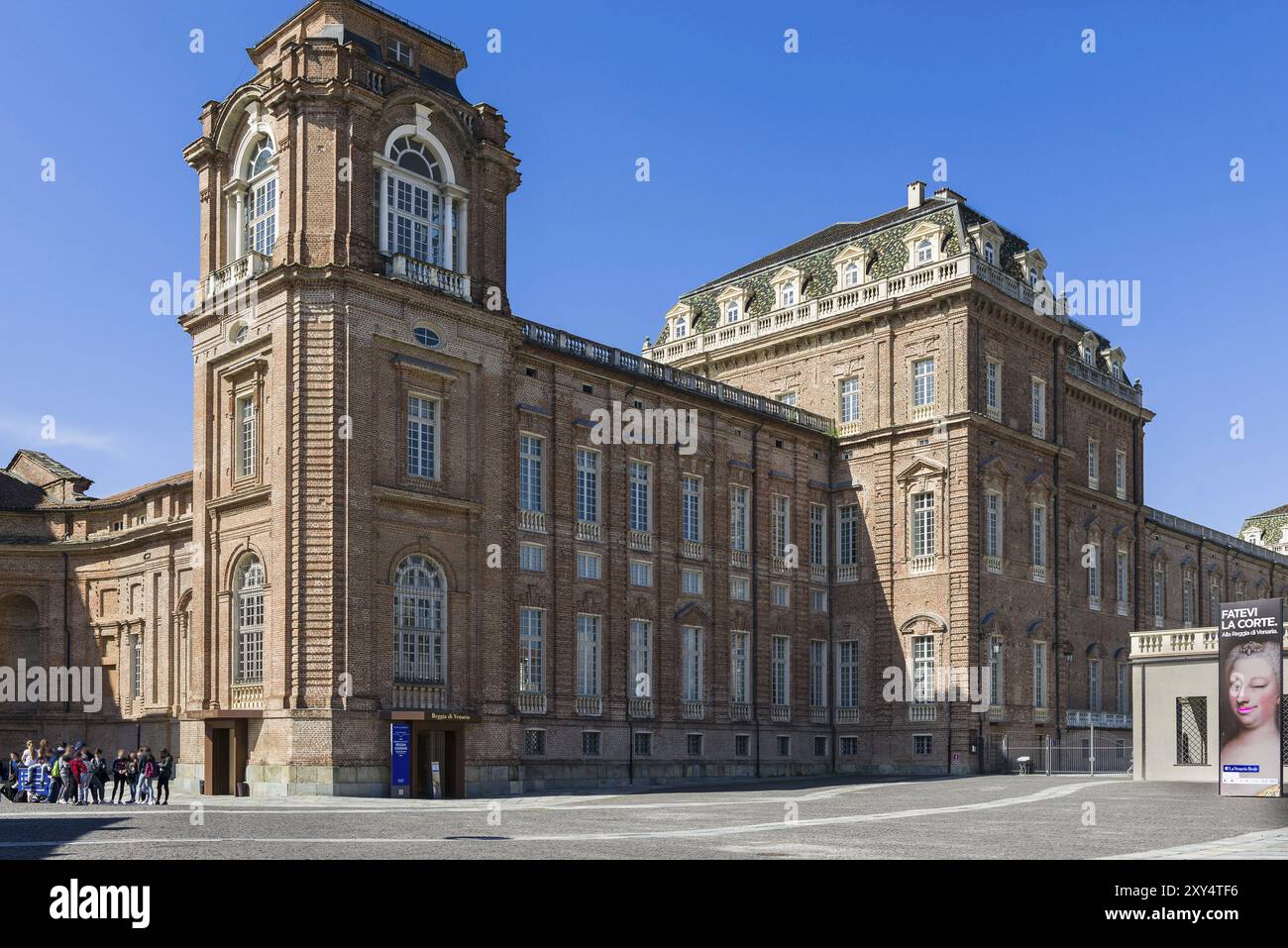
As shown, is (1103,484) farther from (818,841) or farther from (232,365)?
(818,841)

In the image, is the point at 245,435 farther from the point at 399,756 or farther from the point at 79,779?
the point at 399,756

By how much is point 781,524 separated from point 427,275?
2206 centimetres

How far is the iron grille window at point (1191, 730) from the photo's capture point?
5244 centimetres

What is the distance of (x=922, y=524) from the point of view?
6031cm

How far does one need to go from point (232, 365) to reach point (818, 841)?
1027 inches

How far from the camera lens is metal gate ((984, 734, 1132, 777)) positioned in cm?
5888

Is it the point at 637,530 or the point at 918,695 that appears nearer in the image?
the point at 637,530

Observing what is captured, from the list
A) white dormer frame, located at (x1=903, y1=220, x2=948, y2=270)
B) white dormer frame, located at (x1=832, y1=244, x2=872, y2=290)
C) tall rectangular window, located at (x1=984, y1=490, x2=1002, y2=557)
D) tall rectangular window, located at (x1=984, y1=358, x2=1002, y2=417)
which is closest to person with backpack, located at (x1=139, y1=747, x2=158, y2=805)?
tall rectangular window, located at (x1=984, y1=490, x2=1002, y2=557)

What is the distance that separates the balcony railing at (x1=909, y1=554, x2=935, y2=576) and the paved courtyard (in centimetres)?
1522

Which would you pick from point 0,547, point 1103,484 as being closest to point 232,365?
point 0,547

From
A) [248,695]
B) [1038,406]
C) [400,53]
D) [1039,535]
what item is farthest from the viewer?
[1038,406]

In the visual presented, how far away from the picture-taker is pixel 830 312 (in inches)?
2490

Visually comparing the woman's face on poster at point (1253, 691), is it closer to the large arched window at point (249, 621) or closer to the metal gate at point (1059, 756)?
the metal gate at point (1059, 756)

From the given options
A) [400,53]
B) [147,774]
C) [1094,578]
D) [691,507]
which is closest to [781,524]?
[691,507]
